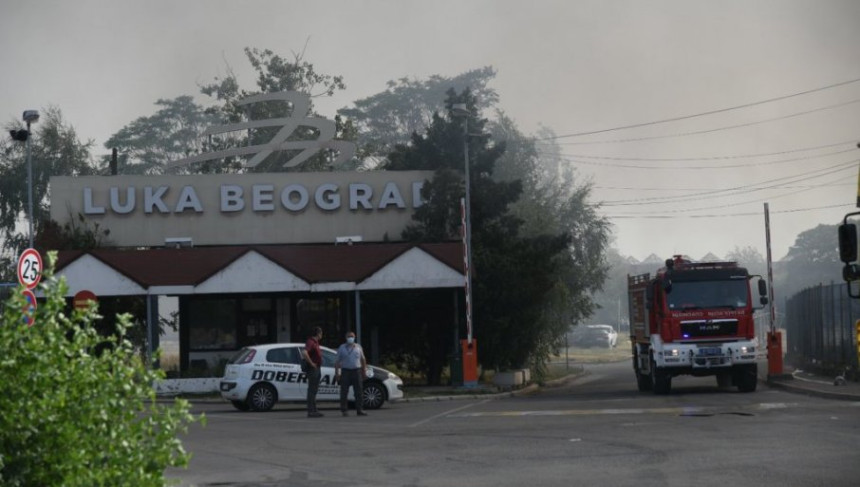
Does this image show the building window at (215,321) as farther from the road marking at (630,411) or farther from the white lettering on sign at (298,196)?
the road marking at (630,411)

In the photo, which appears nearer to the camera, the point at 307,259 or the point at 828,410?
the point at 828,410

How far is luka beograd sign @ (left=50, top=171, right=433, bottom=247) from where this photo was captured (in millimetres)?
46688

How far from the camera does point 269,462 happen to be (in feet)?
57.1

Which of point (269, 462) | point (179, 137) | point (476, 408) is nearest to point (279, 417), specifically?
Result: point (476, 408)

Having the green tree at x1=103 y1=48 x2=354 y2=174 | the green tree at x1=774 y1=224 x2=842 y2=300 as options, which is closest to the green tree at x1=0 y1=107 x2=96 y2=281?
the green tree at x1=103 y1=48 x2=354 y2=174

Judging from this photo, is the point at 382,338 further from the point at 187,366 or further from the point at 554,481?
the point at 554,481

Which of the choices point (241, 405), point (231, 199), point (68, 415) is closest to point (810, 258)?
point (231, 199)

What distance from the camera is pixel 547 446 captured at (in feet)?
60.7

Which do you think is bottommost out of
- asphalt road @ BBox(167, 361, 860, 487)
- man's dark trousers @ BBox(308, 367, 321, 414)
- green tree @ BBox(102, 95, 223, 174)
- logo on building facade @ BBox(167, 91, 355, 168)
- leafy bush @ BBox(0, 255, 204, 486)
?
asphalt road @ BBox(167, 361, 860, 487)

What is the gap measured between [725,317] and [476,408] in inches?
272

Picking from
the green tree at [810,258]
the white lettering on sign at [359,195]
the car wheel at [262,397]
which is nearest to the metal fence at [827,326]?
the car wheel at [262,397]

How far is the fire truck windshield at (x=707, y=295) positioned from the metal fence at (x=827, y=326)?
308 cm

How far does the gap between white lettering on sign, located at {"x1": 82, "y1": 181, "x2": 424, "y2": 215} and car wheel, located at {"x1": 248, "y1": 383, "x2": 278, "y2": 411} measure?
18.0 m

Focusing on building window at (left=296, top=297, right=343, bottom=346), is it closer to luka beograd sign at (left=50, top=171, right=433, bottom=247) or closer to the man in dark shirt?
luka beograd sign at (left=50, top=171, right=433, bottom=247)
